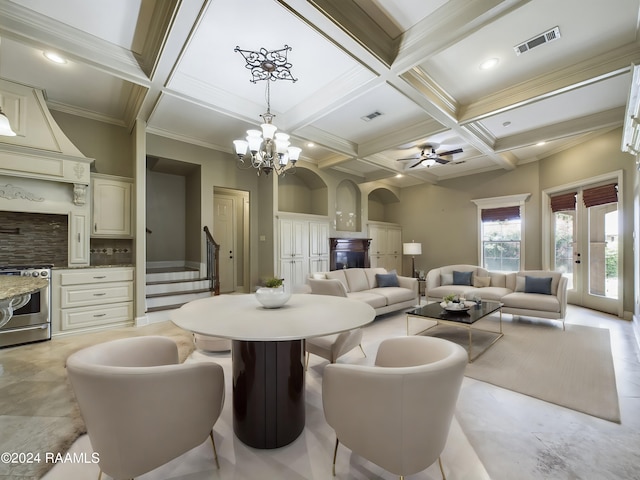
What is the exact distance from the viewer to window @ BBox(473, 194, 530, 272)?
6371 millimetres

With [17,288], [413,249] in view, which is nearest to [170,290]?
[17,288]

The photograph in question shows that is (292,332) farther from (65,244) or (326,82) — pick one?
(65,244)

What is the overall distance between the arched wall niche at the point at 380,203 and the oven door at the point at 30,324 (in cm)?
718

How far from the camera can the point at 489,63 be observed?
9.80 ft

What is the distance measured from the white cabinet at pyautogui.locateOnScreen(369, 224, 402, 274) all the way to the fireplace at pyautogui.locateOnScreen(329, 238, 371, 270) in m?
0.34

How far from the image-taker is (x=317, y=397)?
2.22 m

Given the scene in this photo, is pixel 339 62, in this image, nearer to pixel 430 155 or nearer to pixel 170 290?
pixel 430 155

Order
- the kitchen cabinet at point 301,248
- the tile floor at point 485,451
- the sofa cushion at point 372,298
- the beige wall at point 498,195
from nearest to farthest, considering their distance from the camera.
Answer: the tile floor at point 485,451
the sofa cushion at point 372,298
the beige wall at point 498,195
the kitchen cabinet at point 301,248

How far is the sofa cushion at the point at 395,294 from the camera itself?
4.61 m

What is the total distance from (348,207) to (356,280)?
9.64ft

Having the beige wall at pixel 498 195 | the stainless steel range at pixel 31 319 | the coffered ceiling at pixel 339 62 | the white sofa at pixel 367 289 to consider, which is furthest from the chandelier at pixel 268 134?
the beige wall at pixel 498 195

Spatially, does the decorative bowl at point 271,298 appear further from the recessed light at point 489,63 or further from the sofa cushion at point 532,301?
the sofa cushion at point 532,301

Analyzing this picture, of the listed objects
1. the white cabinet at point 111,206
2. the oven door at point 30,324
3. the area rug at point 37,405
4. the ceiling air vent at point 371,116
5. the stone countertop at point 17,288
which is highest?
the ceiling air vent at point 371,116

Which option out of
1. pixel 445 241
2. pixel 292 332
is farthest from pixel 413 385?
pixel 445 241
